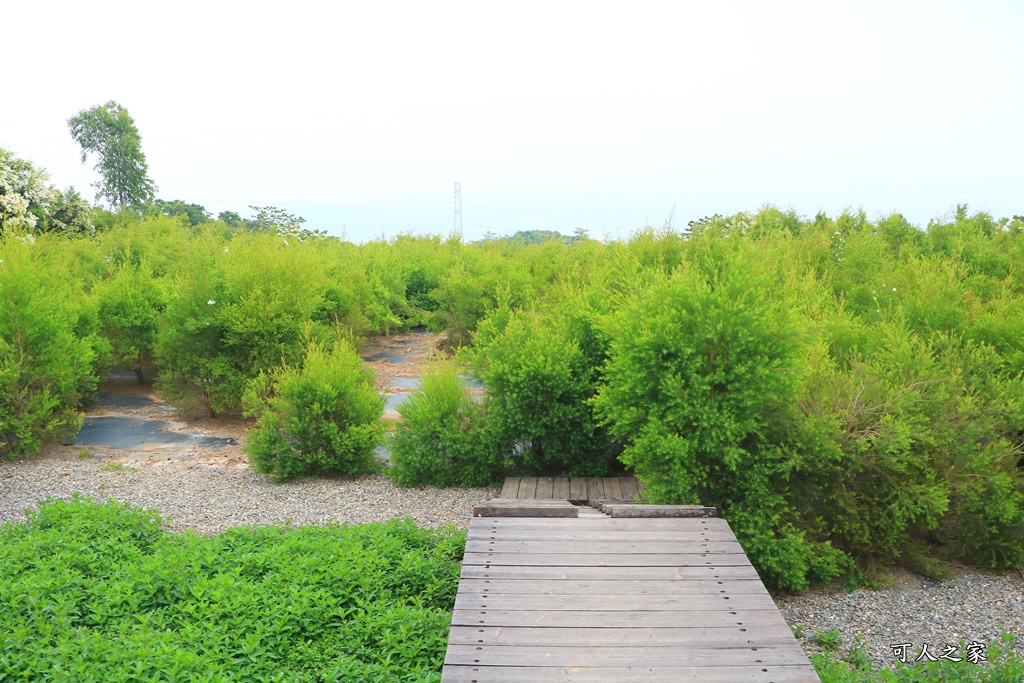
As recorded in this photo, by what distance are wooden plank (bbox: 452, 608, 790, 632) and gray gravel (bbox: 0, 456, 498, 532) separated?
9.12 ft

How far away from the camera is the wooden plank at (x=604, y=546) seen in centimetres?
364

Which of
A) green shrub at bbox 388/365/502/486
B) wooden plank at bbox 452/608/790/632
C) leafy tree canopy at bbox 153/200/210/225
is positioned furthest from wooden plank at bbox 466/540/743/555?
leafy tree canopy at bbox 153/200/210/225

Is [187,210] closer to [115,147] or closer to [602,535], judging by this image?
[115,147]

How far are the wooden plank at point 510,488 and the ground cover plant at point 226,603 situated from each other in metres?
0.98

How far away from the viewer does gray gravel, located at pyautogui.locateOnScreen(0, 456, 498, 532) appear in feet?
19.6

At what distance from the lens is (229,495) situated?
6.58 meters

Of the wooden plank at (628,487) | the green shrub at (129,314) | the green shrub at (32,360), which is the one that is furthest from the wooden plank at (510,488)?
the green shrub at (129,314)

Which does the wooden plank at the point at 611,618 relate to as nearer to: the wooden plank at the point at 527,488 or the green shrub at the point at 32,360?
the wooden plank at the point at 527,488

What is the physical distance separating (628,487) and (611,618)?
3.31 metres

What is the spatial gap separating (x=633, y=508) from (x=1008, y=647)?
6.23ft

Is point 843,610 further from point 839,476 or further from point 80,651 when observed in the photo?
point 80,651

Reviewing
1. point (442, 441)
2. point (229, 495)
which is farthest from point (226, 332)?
point (442, 441)

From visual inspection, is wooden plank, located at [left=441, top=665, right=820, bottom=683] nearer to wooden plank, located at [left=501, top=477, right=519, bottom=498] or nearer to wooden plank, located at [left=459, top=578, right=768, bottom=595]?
wooden plank, located at [left=459, top=578, right=768, bottom=595]

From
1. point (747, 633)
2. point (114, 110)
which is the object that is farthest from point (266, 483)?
point (114, 110)
